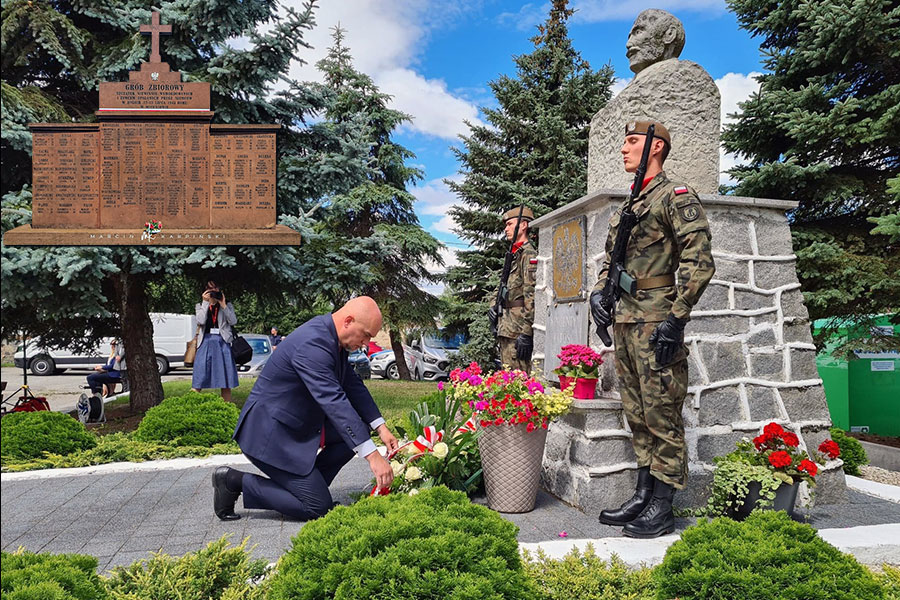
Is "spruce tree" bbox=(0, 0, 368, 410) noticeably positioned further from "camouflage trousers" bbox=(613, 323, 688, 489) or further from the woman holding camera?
"camouflage trousers" bbox=(613, 323, 688, 489)

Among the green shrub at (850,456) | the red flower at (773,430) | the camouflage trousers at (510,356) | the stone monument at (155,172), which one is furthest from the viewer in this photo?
the camouflage trousers at (510,356)

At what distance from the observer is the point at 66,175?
188 inches

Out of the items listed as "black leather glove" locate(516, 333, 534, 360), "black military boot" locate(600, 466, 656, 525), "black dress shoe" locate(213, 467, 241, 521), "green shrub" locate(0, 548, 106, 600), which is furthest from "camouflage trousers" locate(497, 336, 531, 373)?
"green shrub" locate(0, 548, 106, 600)

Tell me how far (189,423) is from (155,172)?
2.78 meters

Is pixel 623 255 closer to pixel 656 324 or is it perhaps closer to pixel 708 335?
pixel 656 324

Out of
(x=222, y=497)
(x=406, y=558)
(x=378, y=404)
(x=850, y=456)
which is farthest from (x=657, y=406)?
(x=378, y=404)

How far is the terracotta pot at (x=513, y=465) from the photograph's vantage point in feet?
13.5

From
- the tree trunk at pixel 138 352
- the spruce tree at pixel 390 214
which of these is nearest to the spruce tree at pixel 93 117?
the tree trunk at pixel 138 352

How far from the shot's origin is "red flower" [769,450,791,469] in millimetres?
3811

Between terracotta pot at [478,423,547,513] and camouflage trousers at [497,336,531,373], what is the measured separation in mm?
2781

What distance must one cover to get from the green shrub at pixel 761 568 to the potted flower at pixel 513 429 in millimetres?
1626

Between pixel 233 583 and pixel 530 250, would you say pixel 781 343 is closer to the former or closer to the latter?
pixel 530 250

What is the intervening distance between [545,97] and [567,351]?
12170mm

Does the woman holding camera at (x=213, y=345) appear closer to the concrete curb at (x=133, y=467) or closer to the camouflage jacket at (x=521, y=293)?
the concrete curb at (x=133, y=467)
